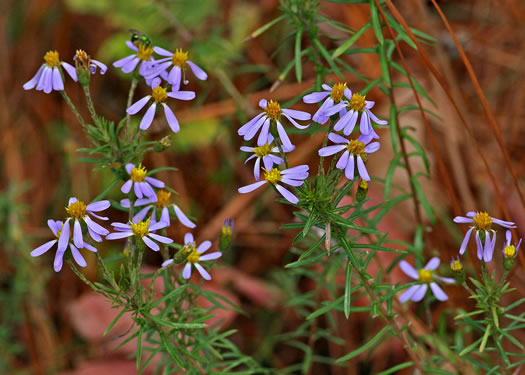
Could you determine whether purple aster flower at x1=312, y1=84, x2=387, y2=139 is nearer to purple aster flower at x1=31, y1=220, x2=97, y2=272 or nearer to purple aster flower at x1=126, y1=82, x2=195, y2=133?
purple aster flower at x1=126, y1=82, x2=195, y2=133

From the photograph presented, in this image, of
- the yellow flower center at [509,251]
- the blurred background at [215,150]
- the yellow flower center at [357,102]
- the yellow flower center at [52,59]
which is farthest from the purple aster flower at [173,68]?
the blurred background at [215,150]

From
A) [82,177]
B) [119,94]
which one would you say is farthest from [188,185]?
[119,94]

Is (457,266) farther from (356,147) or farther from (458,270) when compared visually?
(356,147)

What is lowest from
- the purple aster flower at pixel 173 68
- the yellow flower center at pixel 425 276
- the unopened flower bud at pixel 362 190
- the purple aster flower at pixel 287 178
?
the yellow flower center at pixel 425 276

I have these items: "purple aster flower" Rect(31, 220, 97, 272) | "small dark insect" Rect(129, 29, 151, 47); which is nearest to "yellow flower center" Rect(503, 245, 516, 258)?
"purple aster flower" Rect(31, 220, 97, 272)

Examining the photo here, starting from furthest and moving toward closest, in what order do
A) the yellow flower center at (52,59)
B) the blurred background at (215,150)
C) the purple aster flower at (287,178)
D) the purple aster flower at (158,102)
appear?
the blurred background at (215,150), the yellow flower center at (52,59), the purple aster flower at (158,102), the purple aster flower at (287,178)

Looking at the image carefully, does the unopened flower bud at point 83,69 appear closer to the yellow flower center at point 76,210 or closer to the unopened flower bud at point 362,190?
the yellow flower center at point 76,210
